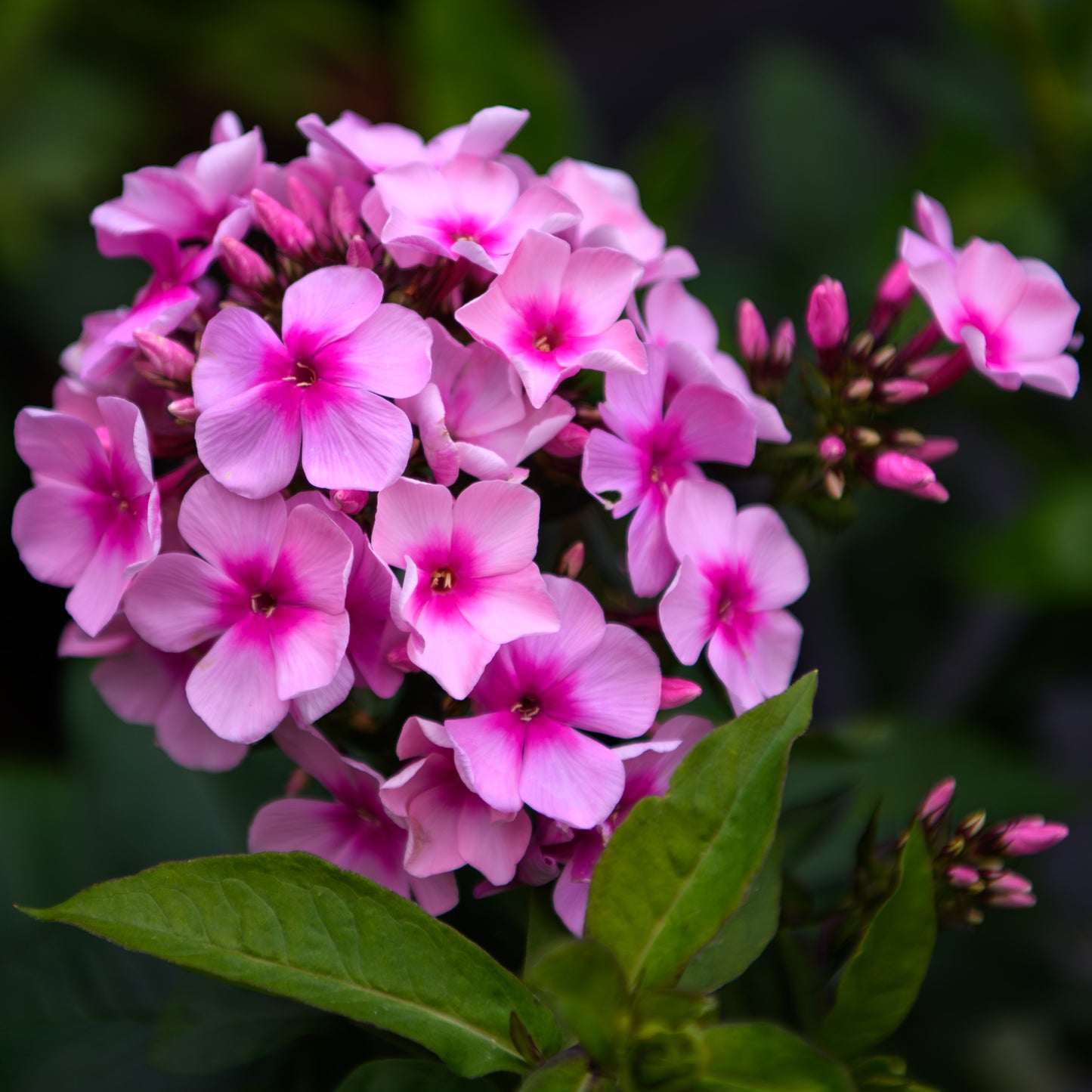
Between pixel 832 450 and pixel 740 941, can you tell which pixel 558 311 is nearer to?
pixel 832 450

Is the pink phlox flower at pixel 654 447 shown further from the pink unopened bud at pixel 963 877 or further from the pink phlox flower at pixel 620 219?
the pink unopened bud at pixel 963 877

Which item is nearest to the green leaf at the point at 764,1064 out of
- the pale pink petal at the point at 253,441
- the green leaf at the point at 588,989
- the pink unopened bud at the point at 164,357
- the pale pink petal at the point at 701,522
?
the green leaf at the point at 588,989

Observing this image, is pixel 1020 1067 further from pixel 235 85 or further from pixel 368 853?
pixel 235 85

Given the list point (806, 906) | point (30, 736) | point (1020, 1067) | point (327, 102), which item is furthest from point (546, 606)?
point (327, 102)

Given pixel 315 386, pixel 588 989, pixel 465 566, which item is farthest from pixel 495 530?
pixel 588 989

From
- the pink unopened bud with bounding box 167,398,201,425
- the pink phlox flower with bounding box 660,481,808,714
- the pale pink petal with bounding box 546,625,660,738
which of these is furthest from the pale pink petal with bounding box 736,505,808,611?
the pink unopened bud with bounding box 167,398,201,425

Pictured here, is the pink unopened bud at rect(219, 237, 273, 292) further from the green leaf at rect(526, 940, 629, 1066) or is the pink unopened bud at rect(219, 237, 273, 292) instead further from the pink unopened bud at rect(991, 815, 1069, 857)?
the pink unopened bud at rect(991, 815, 1069, 857)
